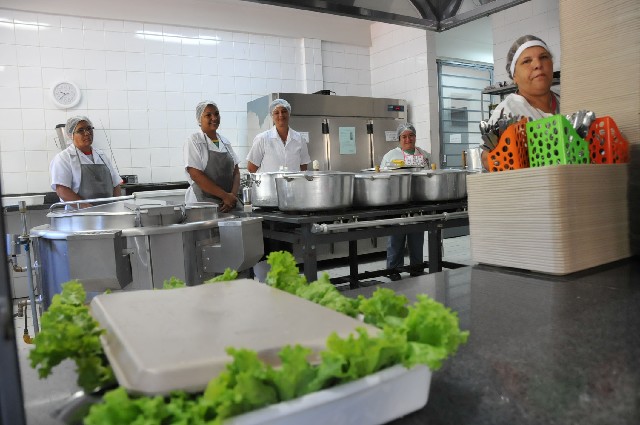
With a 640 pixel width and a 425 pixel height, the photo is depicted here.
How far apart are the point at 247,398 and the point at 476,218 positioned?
46.8 inches

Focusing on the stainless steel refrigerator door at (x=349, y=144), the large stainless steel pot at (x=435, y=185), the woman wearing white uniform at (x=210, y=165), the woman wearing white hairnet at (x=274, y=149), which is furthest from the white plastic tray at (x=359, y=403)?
the stainless steel refrigerator door at (x=349, y=144)

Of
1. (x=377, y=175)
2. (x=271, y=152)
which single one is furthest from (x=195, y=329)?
(x=271, y=152)

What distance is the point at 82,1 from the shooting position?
489 cm

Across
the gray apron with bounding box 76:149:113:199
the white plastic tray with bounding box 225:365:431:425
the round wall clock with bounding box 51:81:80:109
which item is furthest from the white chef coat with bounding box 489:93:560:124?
the round wall clock with bounding box 51:81:80:109

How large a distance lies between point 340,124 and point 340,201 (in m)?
3.10

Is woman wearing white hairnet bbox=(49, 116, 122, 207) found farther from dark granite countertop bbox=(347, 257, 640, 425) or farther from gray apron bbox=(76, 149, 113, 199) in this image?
dark granite countertop bbox=(347, 257, 640, 425)

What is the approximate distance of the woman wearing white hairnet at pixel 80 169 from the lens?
141 inches

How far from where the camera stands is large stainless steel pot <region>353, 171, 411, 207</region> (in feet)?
9.38

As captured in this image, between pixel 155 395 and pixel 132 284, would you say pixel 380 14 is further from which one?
pixel 132 284

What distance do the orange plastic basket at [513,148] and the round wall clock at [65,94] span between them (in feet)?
15.2

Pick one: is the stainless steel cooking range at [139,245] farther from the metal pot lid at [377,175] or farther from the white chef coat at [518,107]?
the white chef coat at [518,107]

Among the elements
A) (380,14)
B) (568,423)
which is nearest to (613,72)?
(380,14)

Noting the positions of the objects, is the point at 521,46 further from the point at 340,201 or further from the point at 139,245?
the point at 139,245

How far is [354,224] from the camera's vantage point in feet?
8.81
